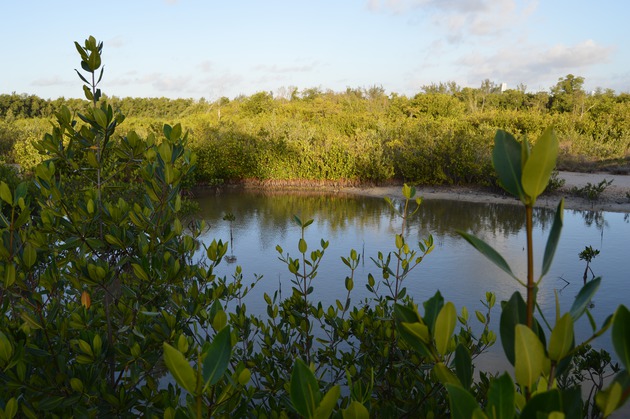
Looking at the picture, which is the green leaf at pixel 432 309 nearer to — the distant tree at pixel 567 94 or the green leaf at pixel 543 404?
the green leaf at pixel 543 404

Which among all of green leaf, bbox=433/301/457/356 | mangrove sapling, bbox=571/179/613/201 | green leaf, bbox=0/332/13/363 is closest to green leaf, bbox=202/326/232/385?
green leaf, bbox=433/301/457/356

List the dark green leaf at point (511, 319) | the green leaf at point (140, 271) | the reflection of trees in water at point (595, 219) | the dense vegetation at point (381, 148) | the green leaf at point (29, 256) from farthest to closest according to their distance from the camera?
the dense vegetation at point (381, 148) < the reflection of trees in water at point (595, 219) < the green leaf at point (140, 271) < the green leaf at point (29, 256) < the dark green leaf at point (511, 319)

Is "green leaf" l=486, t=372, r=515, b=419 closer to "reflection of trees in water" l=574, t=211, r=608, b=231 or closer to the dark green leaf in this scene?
the dark green leaf

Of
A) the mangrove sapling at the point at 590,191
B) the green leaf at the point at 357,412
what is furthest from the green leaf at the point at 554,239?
the mangrove sapling at the point at 590,191

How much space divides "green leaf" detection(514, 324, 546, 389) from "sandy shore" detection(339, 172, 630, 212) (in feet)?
35.3

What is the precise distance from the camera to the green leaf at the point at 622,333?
1.70 ft

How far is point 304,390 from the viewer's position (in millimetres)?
622

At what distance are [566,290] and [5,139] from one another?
2078 cm

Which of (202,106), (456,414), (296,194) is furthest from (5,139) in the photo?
(456,414)

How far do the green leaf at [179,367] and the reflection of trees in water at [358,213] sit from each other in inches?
331

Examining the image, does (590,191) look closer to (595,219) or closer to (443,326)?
(595,219)

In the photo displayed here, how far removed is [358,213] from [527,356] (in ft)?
34.6

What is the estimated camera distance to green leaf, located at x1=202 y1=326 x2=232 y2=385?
2.13 feet

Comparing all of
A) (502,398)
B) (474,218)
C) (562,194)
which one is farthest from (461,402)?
(562,194)
